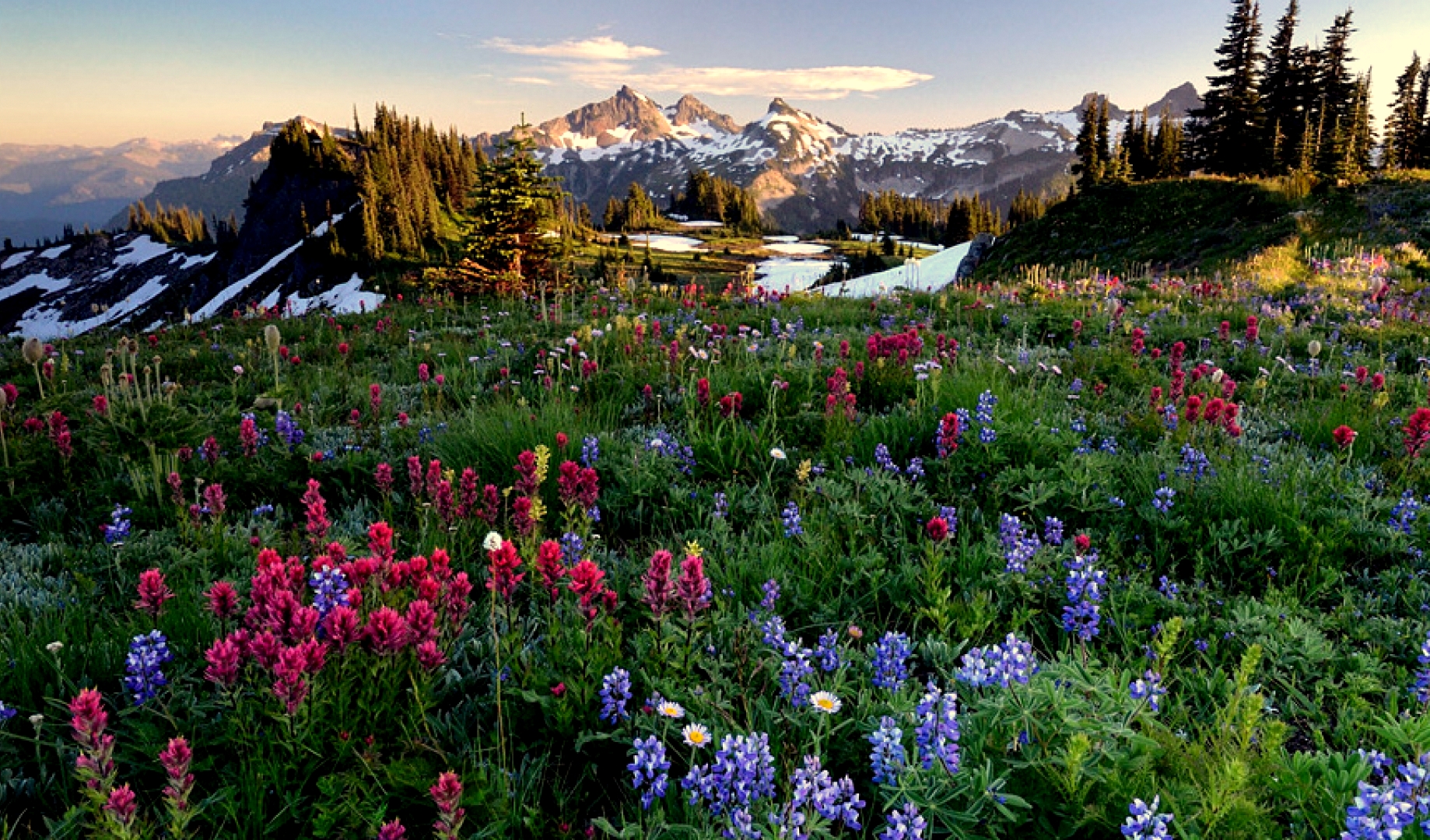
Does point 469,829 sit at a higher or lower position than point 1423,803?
lower

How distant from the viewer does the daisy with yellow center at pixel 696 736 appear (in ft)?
7.31

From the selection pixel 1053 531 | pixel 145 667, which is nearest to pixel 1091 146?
pixel 1053 531

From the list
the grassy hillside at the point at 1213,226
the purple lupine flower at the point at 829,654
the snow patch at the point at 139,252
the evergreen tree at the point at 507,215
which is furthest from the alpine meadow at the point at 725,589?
the snow patch at the point at 139,252

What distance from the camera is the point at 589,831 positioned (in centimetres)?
212

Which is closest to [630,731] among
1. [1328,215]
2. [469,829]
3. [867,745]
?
[469,829]

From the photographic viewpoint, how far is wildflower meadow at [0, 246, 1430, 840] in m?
2.08

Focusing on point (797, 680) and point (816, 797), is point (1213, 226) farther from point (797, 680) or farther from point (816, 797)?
point (816, 797)

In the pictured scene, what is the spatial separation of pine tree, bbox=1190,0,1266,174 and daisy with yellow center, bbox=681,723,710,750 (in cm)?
6597

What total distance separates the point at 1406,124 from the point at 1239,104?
69.7 feet

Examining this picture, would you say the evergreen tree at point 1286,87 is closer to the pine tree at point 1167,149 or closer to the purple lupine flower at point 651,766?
the pine tree at point 1167,149

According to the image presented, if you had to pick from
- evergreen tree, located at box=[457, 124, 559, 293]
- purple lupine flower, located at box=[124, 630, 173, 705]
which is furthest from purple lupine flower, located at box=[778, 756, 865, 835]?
evergreen tree, located at box=[457, 124, 559, 293]

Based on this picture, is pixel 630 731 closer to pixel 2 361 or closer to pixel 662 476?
pixel 662 476

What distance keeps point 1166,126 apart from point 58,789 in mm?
88266

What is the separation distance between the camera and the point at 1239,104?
2053 inches
